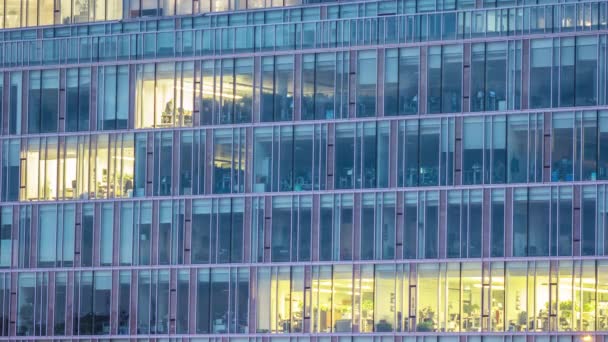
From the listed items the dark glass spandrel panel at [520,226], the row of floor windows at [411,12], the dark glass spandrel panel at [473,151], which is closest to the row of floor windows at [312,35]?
the row of floor windows at [411,12]

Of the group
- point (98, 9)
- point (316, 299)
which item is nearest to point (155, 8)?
point (98, 9)

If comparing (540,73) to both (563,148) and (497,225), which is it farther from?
(497,225)

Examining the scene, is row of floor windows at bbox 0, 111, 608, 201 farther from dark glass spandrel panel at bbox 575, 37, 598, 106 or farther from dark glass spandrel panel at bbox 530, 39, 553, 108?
dark glass spandrel panel at bbox 575, 37, 598, 106

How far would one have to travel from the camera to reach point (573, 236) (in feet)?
338

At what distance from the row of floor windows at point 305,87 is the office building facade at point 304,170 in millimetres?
114

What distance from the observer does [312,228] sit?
108m

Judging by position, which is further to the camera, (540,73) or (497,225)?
(540,73)

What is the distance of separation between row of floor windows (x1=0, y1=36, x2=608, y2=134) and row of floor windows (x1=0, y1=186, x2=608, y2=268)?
4.55m

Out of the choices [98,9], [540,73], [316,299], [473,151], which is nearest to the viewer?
[540,73]

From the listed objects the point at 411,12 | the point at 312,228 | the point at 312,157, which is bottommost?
the point at 312,228

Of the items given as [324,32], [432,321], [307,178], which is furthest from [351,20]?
[432,321]

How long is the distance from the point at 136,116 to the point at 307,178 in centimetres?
1087

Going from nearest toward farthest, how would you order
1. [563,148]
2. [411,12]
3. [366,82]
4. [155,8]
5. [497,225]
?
[563,148] → [497,225] → [411,12] → [366,82] → [155,8]

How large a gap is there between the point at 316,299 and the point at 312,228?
3.72m
